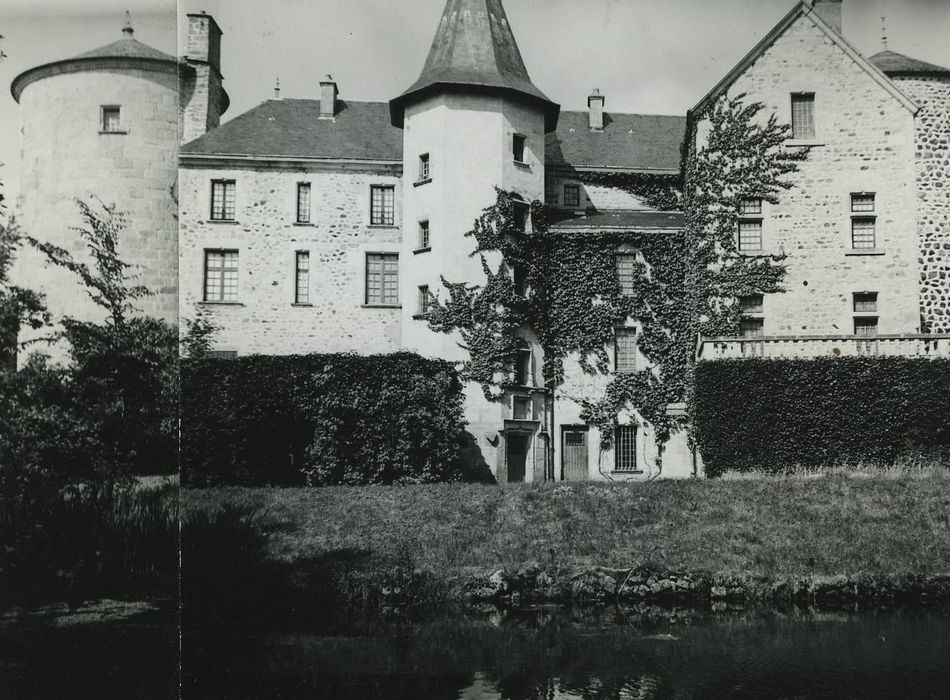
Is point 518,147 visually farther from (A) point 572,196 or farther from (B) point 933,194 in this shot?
(B) point 933,194

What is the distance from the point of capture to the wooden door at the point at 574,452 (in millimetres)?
22000

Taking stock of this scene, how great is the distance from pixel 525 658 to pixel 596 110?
2048 centimetres

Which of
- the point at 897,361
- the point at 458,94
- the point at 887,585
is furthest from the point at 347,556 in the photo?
the point at 458,94

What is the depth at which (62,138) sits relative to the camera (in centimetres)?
529

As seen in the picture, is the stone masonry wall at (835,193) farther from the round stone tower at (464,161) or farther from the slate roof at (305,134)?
the slate roof at (305,134)

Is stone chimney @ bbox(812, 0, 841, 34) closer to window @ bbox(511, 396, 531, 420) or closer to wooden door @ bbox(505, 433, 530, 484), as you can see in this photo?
window @ bbox(511, 396, 531, 420)

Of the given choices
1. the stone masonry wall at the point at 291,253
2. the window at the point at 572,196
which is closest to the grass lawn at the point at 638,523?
the stone masonry wall at the point at 291,253

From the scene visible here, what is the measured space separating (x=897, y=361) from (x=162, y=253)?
14.4 meters

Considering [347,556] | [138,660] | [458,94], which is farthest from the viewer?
[458,94]

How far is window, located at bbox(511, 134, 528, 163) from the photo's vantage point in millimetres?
22531

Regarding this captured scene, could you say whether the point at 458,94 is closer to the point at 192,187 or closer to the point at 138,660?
the point at 192,187

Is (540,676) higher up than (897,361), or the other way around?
(897,361)

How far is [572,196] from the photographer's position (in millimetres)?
25031

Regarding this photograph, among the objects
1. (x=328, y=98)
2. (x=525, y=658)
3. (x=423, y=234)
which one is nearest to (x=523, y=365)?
(x=423, y=234)
